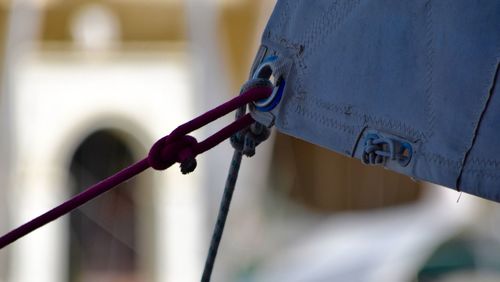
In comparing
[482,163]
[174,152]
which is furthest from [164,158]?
[482,163]

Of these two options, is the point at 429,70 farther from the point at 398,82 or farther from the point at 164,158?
the point at 164,158

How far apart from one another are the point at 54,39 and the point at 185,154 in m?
4.51

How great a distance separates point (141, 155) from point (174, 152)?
182 inches

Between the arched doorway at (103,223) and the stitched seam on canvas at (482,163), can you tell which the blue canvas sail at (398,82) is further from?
A: the arched doorway at (103,223)

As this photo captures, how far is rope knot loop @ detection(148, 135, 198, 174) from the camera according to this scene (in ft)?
2.74

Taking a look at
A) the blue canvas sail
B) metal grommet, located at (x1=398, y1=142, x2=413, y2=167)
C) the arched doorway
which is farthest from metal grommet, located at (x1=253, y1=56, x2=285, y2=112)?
the arched doorway

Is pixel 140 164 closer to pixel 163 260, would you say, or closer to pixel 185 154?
pixel 185 154

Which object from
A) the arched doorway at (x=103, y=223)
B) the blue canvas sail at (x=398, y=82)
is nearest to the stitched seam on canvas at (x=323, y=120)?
the blue canvas sail at (x=398, y=82)

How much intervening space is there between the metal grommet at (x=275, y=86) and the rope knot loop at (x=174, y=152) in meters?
0.06

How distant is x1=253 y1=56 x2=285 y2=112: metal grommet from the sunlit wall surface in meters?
4.07

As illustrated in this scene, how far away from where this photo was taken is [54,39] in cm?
525

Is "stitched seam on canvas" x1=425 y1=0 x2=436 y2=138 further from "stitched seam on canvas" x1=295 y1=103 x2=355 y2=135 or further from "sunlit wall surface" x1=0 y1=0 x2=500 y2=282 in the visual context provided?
"sunlit wall surface" x1=0 y1=0 x2=500 y2=282

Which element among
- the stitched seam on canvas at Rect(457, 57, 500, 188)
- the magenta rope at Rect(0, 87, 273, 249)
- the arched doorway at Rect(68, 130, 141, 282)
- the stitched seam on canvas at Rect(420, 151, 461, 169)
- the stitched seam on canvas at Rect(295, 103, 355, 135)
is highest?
the stitched seam on canvas at Rect(457, 57, 500, 188)

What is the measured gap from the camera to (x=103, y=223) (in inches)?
212
